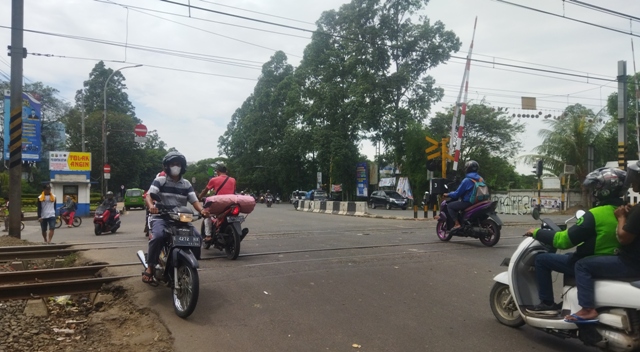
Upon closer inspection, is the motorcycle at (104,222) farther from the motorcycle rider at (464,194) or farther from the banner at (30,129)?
the motorcycle rider at (464,194)

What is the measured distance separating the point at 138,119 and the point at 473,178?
191 feet

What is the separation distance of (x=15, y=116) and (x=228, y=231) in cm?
827

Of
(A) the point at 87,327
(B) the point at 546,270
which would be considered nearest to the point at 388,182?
(B) the point at 546,270

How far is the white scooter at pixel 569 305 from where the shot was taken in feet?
12.3

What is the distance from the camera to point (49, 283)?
6152 mm

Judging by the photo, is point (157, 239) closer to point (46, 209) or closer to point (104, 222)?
point (46, 209)

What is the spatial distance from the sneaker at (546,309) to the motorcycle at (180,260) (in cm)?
337

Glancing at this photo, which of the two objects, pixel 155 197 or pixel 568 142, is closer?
pixel 155 197

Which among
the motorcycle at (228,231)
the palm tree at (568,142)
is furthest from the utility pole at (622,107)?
the motorcycle at (228,231)

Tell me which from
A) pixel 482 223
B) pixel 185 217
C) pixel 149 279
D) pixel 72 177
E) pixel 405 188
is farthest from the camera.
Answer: pixel 405 188

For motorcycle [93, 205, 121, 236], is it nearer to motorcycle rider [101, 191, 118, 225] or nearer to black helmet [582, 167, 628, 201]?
motorcycle rider [101, 191, 118, 225]

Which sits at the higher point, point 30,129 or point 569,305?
point 30,129

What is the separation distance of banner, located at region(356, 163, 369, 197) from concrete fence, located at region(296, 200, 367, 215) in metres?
8.95

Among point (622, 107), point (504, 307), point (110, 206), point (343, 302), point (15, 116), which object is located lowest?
point (343, 302)
